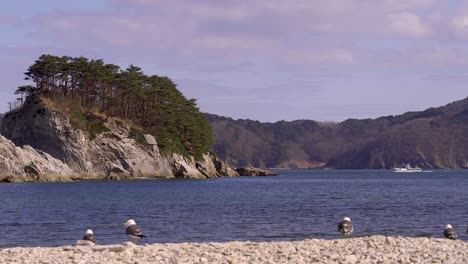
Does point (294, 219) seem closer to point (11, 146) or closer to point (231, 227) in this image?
point (231, 227)

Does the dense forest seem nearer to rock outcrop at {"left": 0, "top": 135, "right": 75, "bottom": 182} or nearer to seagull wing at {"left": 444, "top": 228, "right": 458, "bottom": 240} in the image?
rock outcrop at {"left": 0, "top": 135, "right": 75, "bottom": 182}

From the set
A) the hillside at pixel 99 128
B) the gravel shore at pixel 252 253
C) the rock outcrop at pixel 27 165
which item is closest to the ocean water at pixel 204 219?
the gravel shore at pixel 252 253

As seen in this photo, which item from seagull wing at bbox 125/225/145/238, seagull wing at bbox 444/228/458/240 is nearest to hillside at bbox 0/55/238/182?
seagull wing at bbox 125/225/145/238

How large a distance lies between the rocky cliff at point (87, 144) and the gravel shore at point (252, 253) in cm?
8897

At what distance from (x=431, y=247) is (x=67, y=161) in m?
97.3

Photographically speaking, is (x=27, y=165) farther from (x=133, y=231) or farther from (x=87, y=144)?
(x=133, y=231)

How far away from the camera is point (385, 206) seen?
203 ft

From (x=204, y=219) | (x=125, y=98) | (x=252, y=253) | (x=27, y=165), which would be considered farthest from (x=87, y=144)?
(x=252, y=253)

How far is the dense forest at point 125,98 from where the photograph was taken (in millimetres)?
129500

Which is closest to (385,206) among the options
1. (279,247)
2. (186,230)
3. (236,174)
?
(186,230)

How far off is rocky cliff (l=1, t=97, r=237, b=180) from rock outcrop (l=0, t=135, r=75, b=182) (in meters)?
0.72

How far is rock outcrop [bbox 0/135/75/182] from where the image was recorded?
106 metres

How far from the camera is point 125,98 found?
143375 millimetres

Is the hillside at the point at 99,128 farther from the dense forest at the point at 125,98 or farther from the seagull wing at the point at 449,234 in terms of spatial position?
the seagull wing at the point at 449,234
